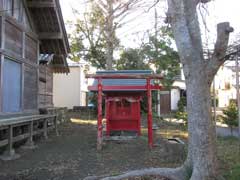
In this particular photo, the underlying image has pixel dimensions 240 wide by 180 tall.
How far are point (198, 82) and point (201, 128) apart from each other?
2.32 ft

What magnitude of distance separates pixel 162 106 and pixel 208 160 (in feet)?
85.2

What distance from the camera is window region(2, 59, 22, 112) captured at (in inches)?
381

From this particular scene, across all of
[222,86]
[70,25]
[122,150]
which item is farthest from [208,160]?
[222,86]

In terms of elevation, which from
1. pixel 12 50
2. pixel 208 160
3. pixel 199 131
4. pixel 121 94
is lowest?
pixel 208 160

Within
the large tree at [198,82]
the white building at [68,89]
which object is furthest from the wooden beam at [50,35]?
the white building at [68,89]

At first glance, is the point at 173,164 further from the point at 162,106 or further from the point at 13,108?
the point at 162,106

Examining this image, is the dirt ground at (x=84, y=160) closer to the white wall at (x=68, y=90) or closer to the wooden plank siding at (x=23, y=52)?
the wooden plank siding at (x=23, y=52)

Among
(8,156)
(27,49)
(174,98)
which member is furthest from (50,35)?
(174,98)

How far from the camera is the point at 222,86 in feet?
121

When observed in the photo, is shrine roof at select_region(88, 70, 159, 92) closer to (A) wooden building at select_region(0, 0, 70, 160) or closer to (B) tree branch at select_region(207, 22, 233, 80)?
(A) wooden building at select_region(0, 0, 70, 160)

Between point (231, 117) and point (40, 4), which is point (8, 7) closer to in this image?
point (40, 4)

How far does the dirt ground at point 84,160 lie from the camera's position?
6.81m

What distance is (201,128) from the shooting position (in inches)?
192

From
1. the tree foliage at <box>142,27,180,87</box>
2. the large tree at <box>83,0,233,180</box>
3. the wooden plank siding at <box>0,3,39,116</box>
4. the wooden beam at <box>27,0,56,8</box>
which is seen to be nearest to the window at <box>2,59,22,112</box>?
the wooden plank siding at <box>0,3,39,116</box>
